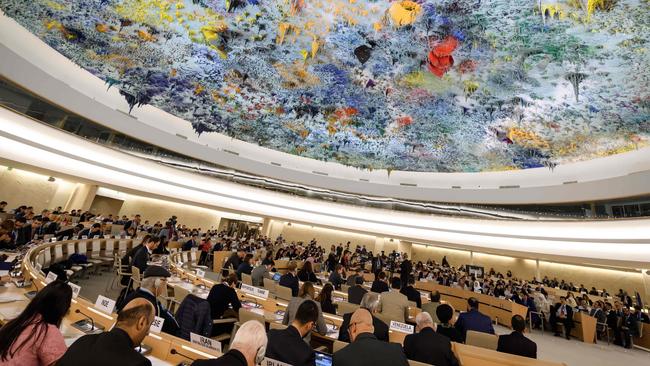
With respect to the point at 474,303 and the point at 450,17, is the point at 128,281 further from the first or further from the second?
the point at 450,17

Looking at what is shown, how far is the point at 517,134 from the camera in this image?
35.2ft

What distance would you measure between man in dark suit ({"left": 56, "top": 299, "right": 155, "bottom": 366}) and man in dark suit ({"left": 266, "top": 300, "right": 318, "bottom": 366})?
1114 millimetres

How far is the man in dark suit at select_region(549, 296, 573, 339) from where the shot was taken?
8742mm

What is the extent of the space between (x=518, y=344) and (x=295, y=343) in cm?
266

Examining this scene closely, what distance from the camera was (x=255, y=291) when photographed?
5.02 meters

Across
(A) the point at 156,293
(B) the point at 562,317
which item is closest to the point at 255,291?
(A) the point at 156,293

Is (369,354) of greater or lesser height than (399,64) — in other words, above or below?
below

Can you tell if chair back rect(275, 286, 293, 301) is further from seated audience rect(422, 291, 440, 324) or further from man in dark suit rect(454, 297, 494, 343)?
man in dark suit rect(454, 297, 494, 343)

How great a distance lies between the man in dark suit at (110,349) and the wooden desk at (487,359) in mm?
2926

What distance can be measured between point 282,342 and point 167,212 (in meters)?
18.7

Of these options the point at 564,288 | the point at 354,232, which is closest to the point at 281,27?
the point at 354,232

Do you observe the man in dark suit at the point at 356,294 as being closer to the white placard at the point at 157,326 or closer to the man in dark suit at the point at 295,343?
the man in dark suit at the point at 295,343

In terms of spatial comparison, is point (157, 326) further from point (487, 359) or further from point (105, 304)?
point (487, 359)

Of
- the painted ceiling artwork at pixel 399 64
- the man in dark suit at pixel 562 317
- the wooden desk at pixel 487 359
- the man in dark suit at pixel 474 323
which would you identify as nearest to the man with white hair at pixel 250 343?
the wooden desk at pixel 487 359
